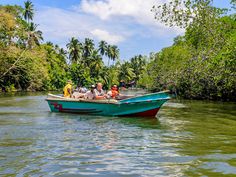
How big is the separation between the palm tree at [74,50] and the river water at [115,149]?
65.5m

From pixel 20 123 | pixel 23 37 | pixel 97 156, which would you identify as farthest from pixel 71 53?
pixel 97 156

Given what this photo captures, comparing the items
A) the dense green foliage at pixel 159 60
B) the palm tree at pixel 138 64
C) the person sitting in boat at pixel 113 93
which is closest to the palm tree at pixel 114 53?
the dense green foliage at pixel 159 60

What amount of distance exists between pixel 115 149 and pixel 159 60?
50013 mm

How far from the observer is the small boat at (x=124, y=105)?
15484 millimetres

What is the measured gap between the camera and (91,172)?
21.2 feet

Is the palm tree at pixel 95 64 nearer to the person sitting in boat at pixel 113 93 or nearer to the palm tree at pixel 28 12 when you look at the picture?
the palm tree at pixel 28 12

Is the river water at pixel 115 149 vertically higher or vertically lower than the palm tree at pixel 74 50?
lower

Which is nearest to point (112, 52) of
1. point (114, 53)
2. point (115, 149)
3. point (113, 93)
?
point (114, 53)

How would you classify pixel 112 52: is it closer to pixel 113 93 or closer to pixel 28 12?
pixel 28 12

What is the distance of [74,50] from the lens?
78.9m

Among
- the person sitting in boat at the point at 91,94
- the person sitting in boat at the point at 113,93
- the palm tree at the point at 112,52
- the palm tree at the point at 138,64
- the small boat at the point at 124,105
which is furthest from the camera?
the palm tree at the point at 138,64

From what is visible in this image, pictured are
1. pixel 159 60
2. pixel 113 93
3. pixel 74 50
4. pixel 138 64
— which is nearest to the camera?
pixel 113 93

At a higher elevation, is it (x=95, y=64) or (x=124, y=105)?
(x=95, y=64)

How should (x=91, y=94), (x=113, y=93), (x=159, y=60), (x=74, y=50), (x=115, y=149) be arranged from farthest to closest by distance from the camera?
1. (x=74, y=50)
2. (x=159, y=60)
3. (x=113, y=93)
4. (x=91, y=94)
5. (x=115, y=149)
